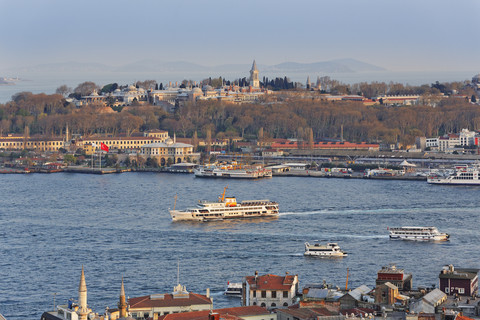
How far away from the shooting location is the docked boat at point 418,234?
25.4 metres

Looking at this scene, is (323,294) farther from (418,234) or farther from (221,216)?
(221,216)

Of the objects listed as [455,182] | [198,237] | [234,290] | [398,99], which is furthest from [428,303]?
[398,99]

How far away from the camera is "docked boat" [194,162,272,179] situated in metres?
43.3

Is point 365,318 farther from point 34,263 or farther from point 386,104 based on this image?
point 386,104

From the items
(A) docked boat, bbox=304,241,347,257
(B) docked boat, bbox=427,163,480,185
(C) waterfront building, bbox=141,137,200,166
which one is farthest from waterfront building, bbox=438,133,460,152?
(A) docked boat, bbox=304,241,347,257

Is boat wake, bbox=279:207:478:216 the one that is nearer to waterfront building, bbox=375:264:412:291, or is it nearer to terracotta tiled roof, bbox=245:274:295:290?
terracotta tiled roof, bbox=245:274:295:290

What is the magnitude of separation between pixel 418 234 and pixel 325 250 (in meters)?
3.35

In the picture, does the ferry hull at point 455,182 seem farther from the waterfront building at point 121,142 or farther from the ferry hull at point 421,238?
the waterfront building at point 121,142

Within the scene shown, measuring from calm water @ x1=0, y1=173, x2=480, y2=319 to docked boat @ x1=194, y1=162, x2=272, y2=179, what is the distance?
9.80ft

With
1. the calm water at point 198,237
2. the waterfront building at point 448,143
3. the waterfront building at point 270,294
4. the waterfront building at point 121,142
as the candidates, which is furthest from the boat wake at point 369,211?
the waterfront building at point 121,142

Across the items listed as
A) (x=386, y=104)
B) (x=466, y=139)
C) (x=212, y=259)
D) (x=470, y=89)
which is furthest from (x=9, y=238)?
(x=470, y=89)

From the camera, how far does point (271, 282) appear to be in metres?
16.9

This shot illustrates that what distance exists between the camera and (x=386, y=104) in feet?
230

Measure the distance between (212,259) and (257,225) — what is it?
5.86 meters
